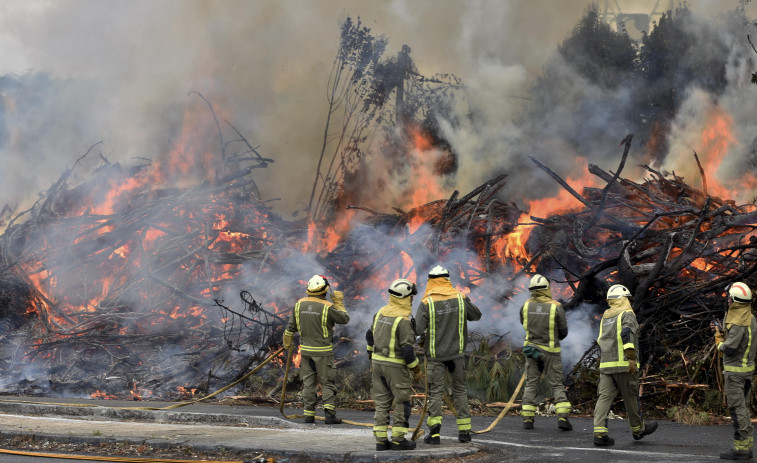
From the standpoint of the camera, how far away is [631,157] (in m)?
22.5

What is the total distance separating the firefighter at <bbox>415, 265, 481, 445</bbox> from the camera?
305 inches

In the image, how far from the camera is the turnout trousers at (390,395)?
6.90m

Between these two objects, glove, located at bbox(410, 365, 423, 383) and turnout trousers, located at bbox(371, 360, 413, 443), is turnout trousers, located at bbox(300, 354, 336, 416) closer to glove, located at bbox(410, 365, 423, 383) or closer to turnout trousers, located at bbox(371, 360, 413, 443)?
turnout trousers, located at bbox(371, 360, 413, 443)

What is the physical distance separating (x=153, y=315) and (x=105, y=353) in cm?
138

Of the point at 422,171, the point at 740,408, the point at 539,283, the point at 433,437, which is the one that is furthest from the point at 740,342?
the point at 422,171

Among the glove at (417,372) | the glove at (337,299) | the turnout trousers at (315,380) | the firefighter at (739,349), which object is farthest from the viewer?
the glove at (337,299)

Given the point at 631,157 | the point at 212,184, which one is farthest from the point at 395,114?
the point at 631,157

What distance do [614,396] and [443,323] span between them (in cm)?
190

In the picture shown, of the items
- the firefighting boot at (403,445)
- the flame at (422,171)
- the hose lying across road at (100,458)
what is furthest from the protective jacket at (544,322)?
the flame at (422,171)

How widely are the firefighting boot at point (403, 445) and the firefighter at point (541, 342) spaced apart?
245 cm

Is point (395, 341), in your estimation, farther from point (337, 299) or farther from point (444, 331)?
point (337, 299)

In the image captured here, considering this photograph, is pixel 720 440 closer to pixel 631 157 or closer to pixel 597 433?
pixel 597 433

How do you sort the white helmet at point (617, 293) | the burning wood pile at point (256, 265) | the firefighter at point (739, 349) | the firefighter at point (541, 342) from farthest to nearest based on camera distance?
the burning wood pile at point (256, 265) → the firefighter at point (541, 342) → the white helmet at point (617, 293) → the firefighter at point (739, 349)

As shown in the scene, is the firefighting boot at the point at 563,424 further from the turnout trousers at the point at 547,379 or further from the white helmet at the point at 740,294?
the white helmet at the point at 740,294
